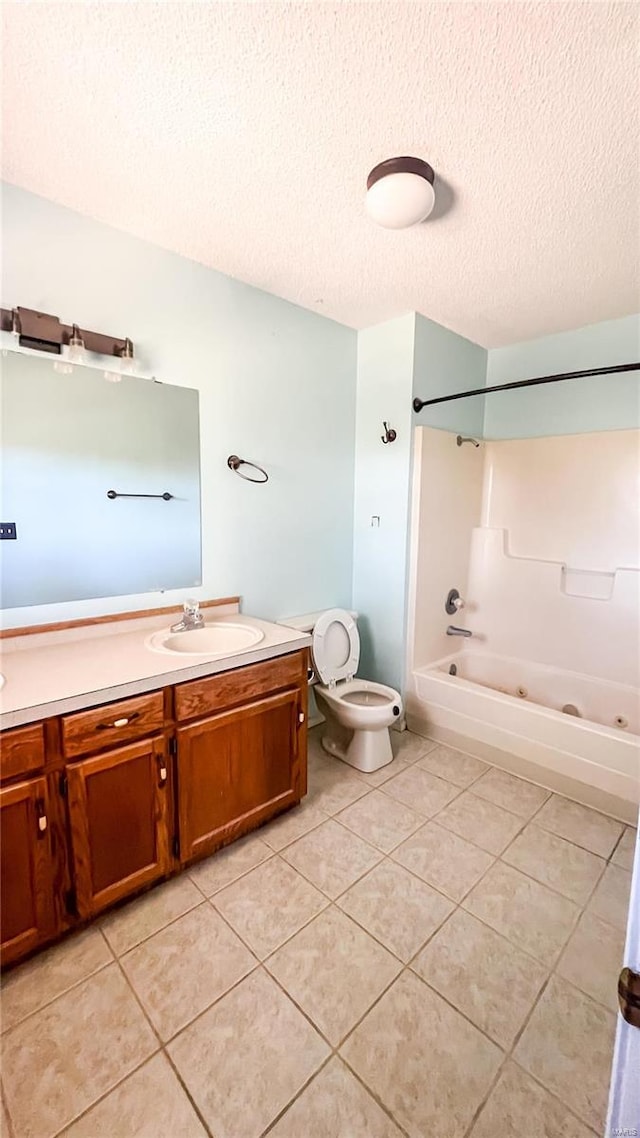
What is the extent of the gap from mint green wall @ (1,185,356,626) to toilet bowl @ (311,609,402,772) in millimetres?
276

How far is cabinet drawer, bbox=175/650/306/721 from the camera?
1.57m

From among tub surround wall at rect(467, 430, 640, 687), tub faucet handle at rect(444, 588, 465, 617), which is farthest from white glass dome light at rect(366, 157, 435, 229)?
tub faucet handle at rect(444, 588, 465, 617)

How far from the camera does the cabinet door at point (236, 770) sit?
161 cm

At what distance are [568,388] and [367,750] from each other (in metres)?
2.43

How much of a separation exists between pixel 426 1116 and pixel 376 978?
1.02ft

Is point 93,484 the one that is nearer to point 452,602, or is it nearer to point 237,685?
point 237,685

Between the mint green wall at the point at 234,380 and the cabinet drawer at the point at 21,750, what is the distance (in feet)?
1.91

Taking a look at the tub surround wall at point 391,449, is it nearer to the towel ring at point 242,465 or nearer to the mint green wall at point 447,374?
the mint green wall at point 447,374

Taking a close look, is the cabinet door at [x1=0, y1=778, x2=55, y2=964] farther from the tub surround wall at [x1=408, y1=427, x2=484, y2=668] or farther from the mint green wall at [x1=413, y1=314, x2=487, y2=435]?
the mint green wall at [x1=413, y1=314, x2=487, y2=435]

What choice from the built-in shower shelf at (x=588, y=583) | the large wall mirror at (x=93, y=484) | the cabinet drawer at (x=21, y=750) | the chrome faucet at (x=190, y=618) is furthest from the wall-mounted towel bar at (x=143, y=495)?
the built-in shower shelf at (x=588, y=583)

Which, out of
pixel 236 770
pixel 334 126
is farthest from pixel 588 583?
pixel 334 126

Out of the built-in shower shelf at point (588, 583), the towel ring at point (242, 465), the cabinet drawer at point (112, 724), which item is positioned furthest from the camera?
the built-in shower shelf at point (588, 583)

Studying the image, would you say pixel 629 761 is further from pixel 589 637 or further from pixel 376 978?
A: pixel 376 978

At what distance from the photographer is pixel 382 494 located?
2738 mm
